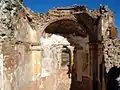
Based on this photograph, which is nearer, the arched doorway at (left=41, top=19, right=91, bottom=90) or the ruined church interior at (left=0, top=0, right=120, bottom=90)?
the ruined church interior at (left=0, top=0, right=120, bottom=90)

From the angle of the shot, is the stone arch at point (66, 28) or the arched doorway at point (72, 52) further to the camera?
the arched doorway at point (72, 52)

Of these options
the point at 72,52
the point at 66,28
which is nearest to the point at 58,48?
the point at 72,52

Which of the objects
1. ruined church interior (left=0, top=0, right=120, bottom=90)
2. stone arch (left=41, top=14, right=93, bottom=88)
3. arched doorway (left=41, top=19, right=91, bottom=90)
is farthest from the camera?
arched doorway (left=41, top=19, right=91, bottom=90)

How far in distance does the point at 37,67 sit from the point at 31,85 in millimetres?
1289

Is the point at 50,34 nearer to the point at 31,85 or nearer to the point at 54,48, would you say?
the point at 54,48

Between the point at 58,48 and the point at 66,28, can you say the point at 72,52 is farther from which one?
the point at 66,28

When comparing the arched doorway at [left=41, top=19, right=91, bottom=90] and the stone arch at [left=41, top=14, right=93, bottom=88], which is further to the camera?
the arched doorway at [left=41, top=19, right=91, bottom=90]

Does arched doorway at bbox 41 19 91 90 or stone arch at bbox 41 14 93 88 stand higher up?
stone arch at bbox 41 14 93 88

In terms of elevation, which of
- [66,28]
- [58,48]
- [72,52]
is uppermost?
[66,28]

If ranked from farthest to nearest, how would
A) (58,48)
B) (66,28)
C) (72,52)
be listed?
1. (58,48)
2. (72,52)
3. (66,28)

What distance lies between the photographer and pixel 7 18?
15.5ft

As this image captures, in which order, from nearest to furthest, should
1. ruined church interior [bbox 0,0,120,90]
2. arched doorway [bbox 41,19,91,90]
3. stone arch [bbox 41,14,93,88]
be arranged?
ruined church interior [bbox 0,0,120,90] → stone arch [bbox 41,14,93,88] → arched doorway [bbox 41,19,91,90]

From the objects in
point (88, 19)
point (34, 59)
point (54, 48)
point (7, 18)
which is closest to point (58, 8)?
point (88, 19)

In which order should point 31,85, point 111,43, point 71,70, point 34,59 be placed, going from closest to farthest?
1. point 111,43
2. point 31,85
3. point 34,59
4. point 71,70
